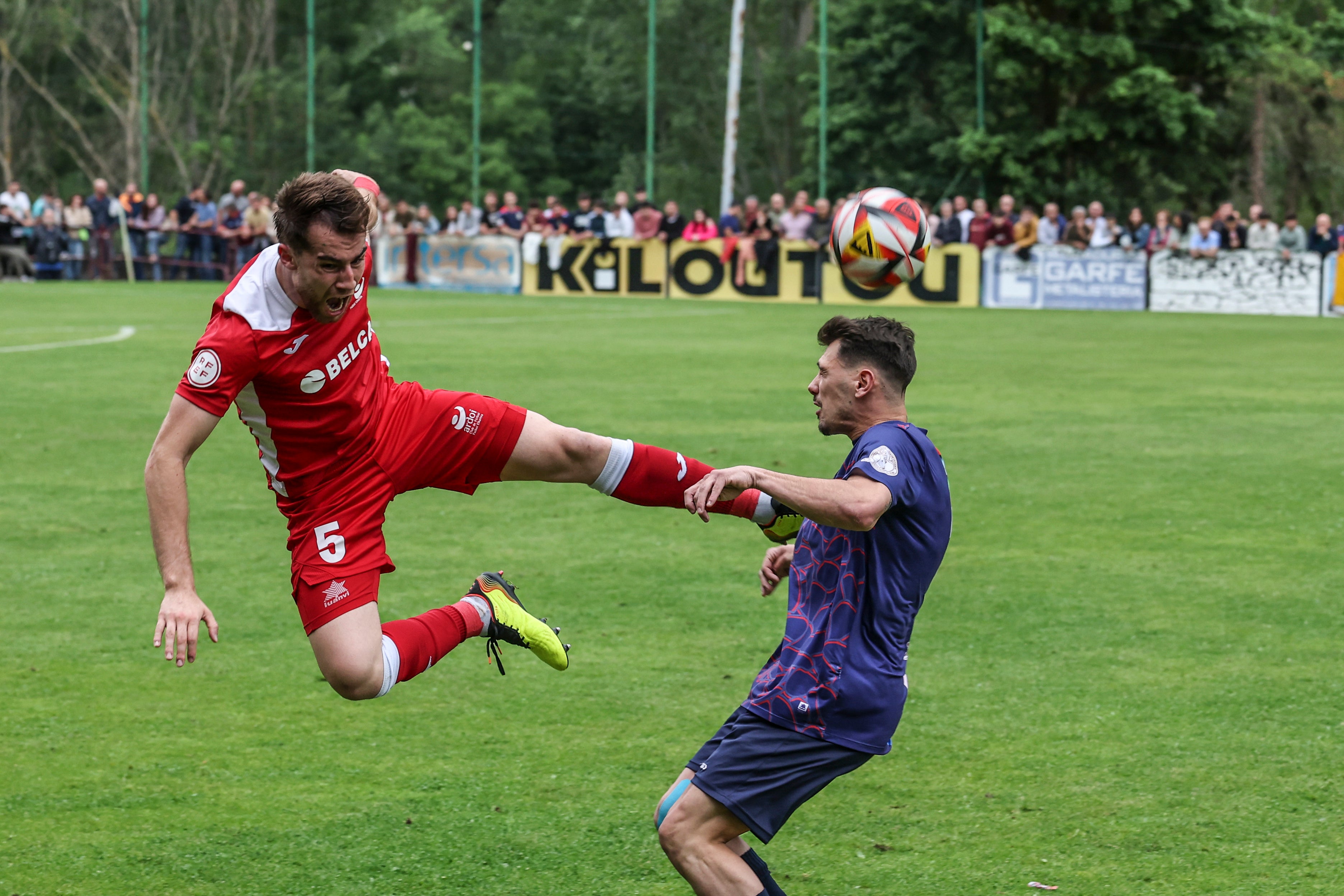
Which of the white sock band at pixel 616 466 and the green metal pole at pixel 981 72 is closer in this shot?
the white sock band at pixel 616 466

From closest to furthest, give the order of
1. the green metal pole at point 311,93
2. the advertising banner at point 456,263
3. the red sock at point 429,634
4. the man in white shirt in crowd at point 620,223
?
the red sock at point 429,634
the man in white shirt in crowd at point 620,223
the advertising banner at point 456,263
the green metal pole at point 311,93

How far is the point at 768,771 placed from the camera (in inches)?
155

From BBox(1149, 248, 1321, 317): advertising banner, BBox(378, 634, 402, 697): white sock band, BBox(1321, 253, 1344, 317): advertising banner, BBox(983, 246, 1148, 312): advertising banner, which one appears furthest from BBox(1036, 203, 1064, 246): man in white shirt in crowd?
BBox(378, 634, 402, 697): white sock band

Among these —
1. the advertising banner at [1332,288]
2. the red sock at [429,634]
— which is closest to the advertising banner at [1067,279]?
the advertising banner at [1332,288]

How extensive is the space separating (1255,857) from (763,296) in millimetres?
30094

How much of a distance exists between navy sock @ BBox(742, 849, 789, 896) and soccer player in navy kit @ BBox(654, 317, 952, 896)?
0.09 metres

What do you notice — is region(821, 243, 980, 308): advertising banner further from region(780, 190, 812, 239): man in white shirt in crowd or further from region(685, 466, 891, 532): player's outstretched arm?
region(685, 466, 891, 532): player's outstretched arm

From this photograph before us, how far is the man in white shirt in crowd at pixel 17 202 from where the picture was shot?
37.6 m

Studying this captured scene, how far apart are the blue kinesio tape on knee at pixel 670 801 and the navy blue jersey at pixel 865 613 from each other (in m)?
0.29

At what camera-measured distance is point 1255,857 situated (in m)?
5.06

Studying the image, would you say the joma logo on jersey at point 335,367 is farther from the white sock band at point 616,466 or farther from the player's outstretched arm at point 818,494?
the player's outstretched arm at point 818,494

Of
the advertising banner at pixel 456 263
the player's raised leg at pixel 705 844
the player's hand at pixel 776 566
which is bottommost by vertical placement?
the player's raised leg at pixel 705 844

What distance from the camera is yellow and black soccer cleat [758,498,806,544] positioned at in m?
5.24

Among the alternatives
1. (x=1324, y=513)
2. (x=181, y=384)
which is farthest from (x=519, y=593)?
(x=1324, y=513)
